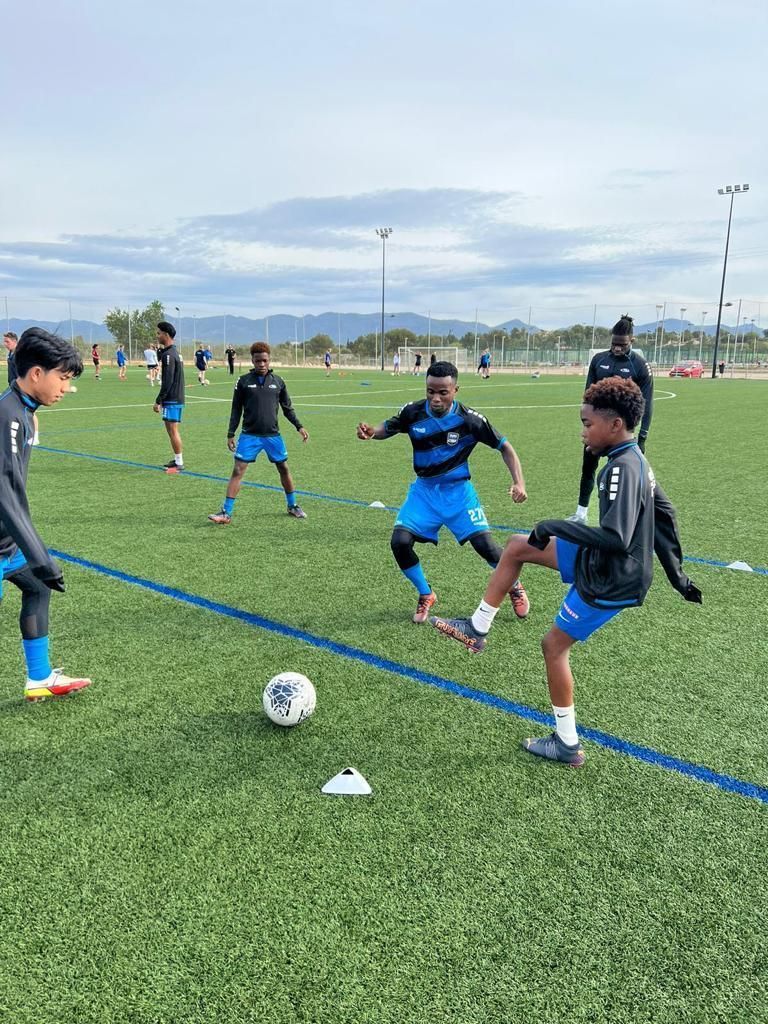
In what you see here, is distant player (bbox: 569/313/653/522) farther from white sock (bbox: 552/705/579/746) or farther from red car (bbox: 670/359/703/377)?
red car (bbox: 670/359/703/377)

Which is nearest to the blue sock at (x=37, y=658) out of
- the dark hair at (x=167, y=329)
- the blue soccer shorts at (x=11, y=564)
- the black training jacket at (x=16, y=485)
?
the blue soccer shorts at (x=11, y=564)

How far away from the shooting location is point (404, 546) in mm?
5301

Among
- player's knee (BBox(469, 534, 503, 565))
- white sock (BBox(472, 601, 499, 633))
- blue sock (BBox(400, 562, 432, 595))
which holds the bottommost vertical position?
blue sock (BBox(400, 562, 432, 595))

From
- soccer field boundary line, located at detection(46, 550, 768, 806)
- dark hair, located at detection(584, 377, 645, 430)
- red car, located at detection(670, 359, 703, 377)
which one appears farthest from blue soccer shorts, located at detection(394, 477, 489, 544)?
red car, located at detection(670, 359, 703, 377)

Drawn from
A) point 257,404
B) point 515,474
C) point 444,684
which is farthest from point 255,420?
point 444,684

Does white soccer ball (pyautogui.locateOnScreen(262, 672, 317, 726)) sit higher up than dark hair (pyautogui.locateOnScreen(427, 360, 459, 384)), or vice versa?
dark hair (pyautogui.locateOnScreen(427, 360, 459, 384))

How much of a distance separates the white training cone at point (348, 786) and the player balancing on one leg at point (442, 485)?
2.11m

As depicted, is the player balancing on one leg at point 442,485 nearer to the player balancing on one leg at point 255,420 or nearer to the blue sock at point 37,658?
the blue sock at point 37,658

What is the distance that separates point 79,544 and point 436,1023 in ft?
20.7

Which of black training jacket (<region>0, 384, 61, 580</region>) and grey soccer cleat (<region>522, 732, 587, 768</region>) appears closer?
black training jacket (<region>0, 384, 61, 580</region>)

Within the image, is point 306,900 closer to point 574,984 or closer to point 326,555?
point 574,984

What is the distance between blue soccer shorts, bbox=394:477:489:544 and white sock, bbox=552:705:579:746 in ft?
6.58

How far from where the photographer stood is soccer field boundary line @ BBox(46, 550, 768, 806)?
347cm

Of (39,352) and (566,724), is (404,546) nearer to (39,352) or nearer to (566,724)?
(566,724)
